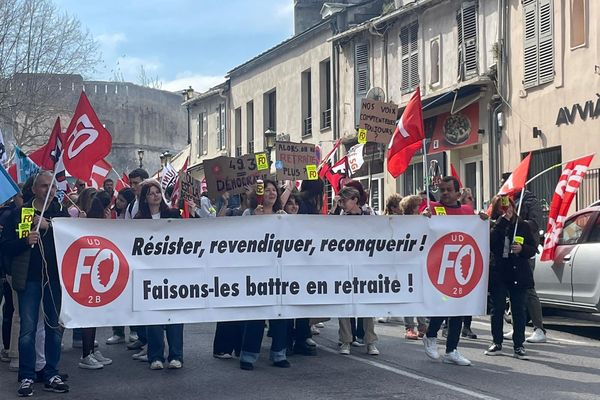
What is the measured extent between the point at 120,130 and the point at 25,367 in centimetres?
5163

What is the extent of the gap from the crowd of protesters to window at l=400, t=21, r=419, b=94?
48.5 ft

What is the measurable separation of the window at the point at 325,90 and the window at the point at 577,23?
12270mm

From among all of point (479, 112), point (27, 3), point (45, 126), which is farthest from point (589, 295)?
point (45, 126)

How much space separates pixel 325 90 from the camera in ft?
103

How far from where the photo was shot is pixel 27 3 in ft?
111

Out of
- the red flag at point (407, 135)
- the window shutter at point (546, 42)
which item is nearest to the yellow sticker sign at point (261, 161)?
the red flag at point (407, 135)

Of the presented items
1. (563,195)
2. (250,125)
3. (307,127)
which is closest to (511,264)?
(563,195)

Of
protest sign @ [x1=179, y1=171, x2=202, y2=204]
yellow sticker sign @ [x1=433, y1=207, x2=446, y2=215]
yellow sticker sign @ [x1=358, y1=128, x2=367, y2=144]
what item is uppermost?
yellow sticker sign @ [x1=358, y1=128, x2=367, y2=144]

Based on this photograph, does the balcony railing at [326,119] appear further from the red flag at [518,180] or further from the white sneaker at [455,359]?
the white sneaker at [455,359]

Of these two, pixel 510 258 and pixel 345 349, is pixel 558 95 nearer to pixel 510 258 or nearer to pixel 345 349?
pixel 510 258

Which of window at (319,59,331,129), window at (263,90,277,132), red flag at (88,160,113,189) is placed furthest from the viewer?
window at (263,90,277,132)

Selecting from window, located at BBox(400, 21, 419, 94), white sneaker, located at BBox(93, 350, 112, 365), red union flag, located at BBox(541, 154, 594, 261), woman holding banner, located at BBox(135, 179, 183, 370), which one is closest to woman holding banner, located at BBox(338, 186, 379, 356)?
woman holding banner, located at BBox(135, 179, 183, 370)

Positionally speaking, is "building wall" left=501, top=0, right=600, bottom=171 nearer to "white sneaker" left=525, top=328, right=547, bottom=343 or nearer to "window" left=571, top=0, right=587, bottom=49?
"window" left=571, top=0, right=587, bottom=49

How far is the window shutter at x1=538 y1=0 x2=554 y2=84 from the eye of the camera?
2042cm
